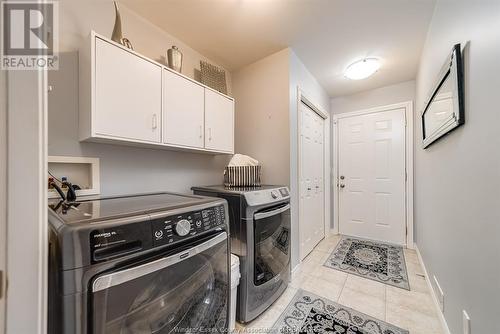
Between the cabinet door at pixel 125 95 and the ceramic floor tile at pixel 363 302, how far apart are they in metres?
2.04

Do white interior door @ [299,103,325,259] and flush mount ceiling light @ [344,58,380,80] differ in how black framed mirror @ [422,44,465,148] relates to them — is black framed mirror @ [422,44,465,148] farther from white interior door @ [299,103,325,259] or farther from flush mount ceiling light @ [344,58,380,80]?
white interior door @ [299,103,325,259]

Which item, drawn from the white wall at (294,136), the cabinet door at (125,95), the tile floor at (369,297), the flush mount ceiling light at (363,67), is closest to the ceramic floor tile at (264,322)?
the tile floor at (369,297)

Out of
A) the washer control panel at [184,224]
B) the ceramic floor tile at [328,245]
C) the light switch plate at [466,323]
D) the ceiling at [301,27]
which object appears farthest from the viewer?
the ceramic floor tile at [328,245]

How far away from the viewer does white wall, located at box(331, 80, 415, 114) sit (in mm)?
2895

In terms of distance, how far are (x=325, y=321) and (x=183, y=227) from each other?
137cm

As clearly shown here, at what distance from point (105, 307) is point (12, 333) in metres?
0.21

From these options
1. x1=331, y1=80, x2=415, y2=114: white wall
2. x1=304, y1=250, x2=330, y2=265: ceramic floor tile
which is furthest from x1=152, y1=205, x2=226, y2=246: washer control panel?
x1=331, y1=80, x2=415, y2=114: white wall

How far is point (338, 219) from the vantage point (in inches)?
135

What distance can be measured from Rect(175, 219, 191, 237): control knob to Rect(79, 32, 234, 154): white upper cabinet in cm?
75

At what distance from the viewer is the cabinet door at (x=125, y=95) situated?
115 centimetres

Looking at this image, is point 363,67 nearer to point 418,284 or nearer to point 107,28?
point 418,284

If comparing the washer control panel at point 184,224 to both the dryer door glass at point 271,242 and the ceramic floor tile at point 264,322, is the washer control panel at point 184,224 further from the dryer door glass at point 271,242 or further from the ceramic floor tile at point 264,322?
the ceramic floor tile at point 264,322

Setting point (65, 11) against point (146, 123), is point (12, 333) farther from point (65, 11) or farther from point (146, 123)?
point (65, 11)

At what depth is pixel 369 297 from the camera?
1759 millimetres
